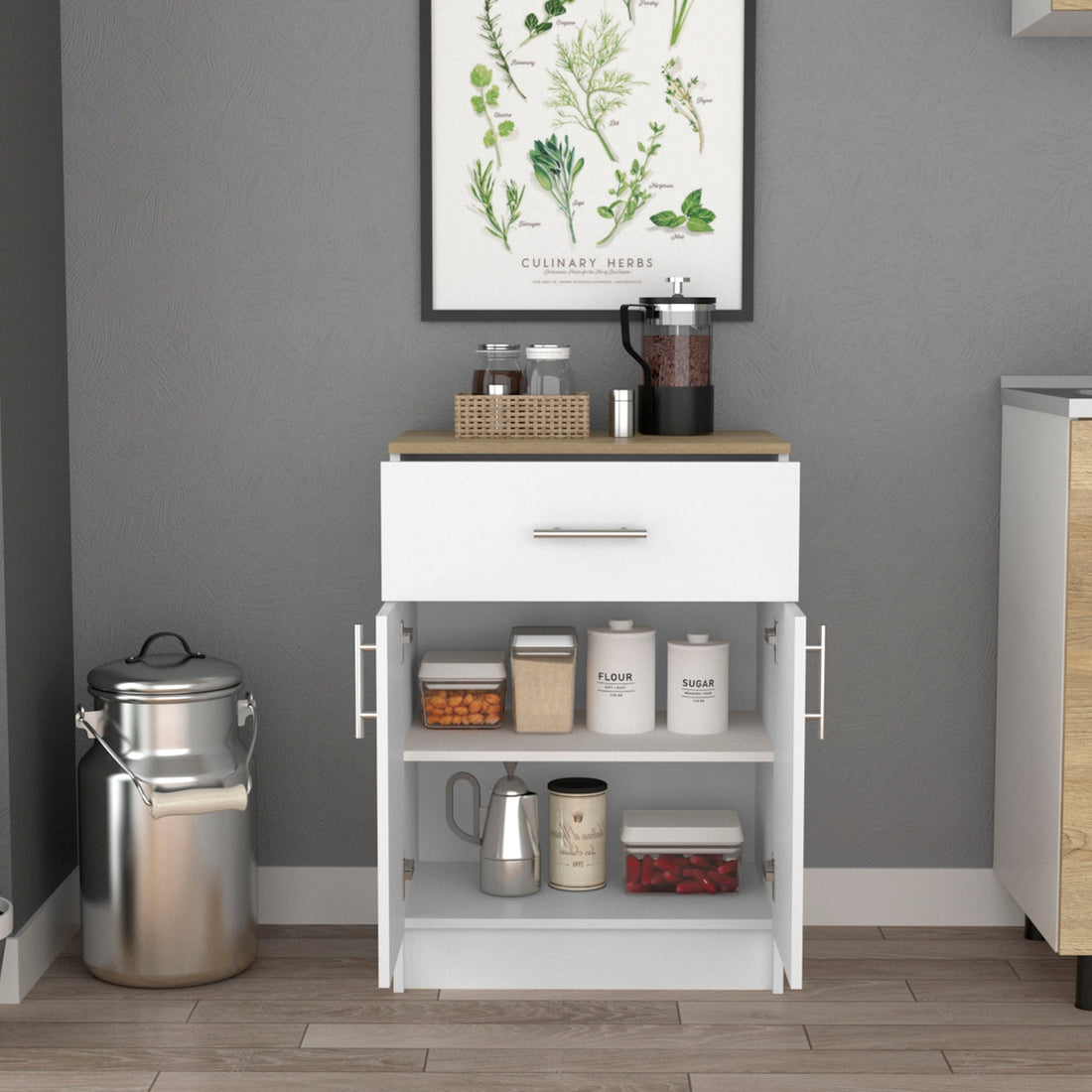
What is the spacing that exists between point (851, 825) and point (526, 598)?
89 centimetres

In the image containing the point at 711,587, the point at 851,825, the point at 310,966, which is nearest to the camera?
the point at 711,587

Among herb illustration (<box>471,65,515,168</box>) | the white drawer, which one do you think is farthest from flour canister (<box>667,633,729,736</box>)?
herb illustration (<box>471,65,515,168</box>)

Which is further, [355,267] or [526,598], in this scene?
[355,267]

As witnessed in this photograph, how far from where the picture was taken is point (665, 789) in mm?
2742

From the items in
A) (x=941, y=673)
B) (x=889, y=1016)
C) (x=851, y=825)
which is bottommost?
(x=889, y=1016)

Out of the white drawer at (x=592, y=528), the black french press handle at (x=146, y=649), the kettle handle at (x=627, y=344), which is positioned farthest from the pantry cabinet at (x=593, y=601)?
the black french press handle at (x=146, y=649)

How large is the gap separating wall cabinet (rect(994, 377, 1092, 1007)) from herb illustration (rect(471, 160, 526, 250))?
0.96m

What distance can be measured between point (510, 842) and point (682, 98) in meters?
1.37

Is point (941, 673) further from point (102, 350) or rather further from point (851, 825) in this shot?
point (102, 350)

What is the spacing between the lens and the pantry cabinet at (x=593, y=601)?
228 centimetres

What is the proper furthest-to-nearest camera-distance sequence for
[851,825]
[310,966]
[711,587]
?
[851,825] → [310,966] → [711,587]

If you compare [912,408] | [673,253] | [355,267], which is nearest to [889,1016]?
[912,408]

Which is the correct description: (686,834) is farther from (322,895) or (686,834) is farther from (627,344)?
(627,344)

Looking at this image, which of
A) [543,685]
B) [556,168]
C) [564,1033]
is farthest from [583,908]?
[556,168]
